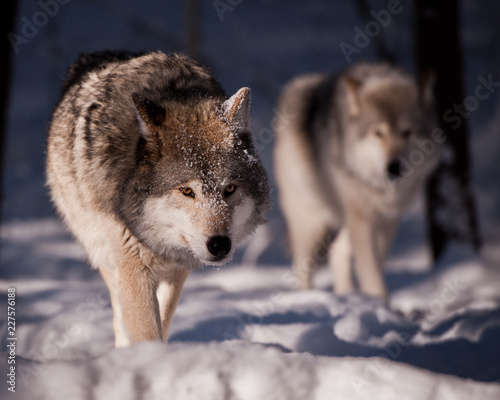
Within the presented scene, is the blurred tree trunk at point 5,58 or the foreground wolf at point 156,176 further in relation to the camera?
the blurred tree trunk at point 5,58

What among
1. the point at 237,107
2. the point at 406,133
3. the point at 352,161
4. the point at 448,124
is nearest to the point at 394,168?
the point at 406,133

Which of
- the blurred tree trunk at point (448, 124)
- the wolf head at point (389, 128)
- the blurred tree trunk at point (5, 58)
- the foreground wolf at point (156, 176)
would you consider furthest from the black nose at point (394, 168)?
the blurred tree trunk at point (5, 58)

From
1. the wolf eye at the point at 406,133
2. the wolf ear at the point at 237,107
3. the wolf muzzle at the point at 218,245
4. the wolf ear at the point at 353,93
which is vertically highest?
the wolf ear at the point at 237,107

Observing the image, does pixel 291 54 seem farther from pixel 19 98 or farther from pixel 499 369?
pixel 499 369

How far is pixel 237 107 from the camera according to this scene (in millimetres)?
2676

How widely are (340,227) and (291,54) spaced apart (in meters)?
11.3

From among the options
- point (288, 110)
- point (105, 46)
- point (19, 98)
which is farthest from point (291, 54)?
point (288, 110)

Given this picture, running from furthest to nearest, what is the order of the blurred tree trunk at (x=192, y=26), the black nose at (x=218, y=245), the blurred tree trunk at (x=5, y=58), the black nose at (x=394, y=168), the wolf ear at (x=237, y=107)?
1. the blurred tree trunk at (x=192, y=26)
2. the blurred tree trunk at (x=5, y=58)
3. the black nose at (x=394, y=168)
4. the wolf ear at (x=237, y=107)
5. the black nose at (x=218, y=245)

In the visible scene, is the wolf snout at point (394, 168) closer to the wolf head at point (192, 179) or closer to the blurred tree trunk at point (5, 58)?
the wolf head at point (192, 179)

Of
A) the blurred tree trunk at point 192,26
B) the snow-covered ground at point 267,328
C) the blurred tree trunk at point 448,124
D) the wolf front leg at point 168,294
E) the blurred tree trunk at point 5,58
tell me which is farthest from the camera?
the blurred tree trunk at point 192,26

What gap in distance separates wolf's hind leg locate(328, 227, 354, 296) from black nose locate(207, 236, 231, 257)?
3708 mm

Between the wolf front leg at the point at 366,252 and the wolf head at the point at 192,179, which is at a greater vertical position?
the wolf head at the point at 192,179

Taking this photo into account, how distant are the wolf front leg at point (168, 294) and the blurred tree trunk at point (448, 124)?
424 centimetres

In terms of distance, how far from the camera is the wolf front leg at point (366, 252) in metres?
5.41
